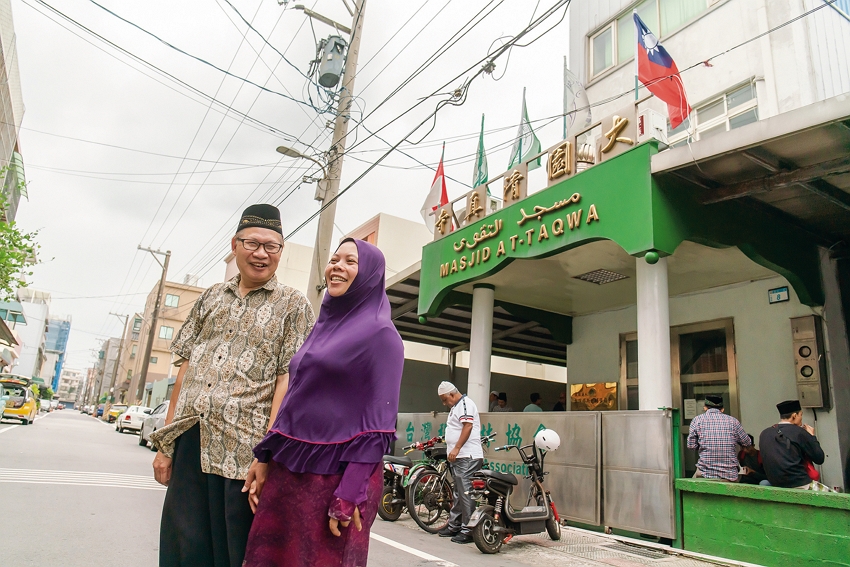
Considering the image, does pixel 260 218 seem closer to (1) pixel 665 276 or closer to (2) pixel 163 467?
(2) pixel 163 467

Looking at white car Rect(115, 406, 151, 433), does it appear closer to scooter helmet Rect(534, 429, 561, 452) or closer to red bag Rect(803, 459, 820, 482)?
scooter helmet Rect(534, 429, 561, 452)

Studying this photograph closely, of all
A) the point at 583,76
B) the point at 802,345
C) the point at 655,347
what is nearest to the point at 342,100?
the point at 583,76

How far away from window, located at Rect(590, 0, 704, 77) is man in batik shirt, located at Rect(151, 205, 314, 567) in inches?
446

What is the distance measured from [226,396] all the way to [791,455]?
5861mm

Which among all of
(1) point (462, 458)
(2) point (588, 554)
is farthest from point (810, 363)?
(1) point (462, 458)

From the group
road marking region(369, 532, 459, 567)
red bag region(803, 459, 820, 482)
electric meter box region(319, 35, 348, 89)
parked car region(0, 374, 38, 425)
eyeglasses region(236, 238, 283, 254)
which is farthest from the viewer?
parked car region(0, 374, 38, 425)

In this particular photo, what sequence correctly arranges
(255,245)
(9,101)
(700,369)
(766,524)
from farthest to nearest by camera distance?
(9,101) < (700,369) < (766,524) < (255,245)

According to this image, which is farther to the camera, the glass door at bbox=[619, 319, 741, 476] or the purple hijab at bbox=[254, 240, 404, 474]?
the glass door at bbox=[619, 319, 741, 476]

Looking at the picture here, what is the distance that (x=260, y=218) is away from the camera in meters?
2.72

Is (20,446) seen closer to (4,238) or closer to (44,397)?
(4,238)

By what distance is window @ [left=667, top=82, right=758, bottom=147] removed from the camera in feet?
32.2

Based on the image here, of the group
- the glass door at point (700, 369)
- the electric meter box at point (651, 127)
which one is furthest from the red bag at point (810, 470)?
the electric meter box at point (651, 127)

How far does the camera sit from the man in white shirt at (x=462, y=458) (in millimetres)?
6539

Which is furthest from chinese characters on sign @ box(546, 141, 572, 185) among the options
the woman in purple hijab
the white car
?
the white car
